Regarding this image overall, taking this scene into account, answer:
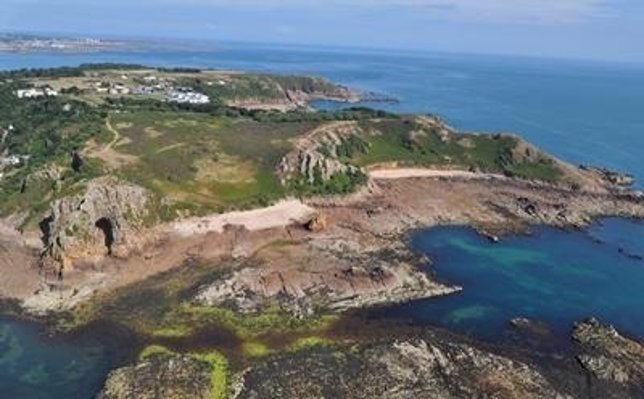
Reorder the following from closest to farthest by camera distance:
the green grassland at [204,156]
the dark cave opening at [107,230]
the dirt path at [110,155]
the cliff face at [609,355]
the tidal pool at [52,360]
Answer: the tidal pool at [52,360], the cliff face at [609,355], the dark cave opening at [107,230], the green grassland at [204,156], the dirt path at [110,155]

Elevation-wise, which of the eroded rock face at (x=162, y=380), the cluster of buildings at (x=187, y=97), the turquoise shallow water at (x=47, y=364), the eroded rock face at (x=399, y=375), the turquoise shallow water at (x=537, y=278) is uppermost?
the cluster of buildings at (x=187, y=97)

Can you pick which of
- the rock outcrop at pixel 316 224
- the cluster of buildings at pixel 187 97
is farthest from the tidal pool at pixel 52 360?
the cluster of buildings at pixel 187 97

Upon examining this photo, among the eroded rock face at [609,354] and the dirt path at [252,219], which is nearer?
the eroded rock face at [609,354]

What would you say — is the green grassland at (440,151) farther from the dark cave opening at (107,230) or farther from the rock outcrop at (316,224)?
the dark cave opening at (107,230)

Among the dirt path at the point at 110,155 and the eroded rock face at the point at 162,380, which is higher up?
the dirt path at the point at 110,155

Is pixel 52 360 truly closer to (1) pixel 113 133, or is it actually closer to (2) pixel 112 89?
(1) pixel 113 133

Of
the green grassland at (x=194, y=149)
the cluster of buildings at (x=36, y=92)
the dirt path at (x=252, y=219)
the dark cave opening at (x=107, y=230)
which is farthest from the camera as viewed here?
the cluster of buildings at (x=36, y=92)

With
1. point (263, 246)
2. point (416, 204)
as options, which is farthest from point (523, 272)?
point (263, 246)

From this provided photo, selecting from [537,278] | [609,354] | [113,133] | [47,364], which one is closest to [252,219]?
[113,133]
